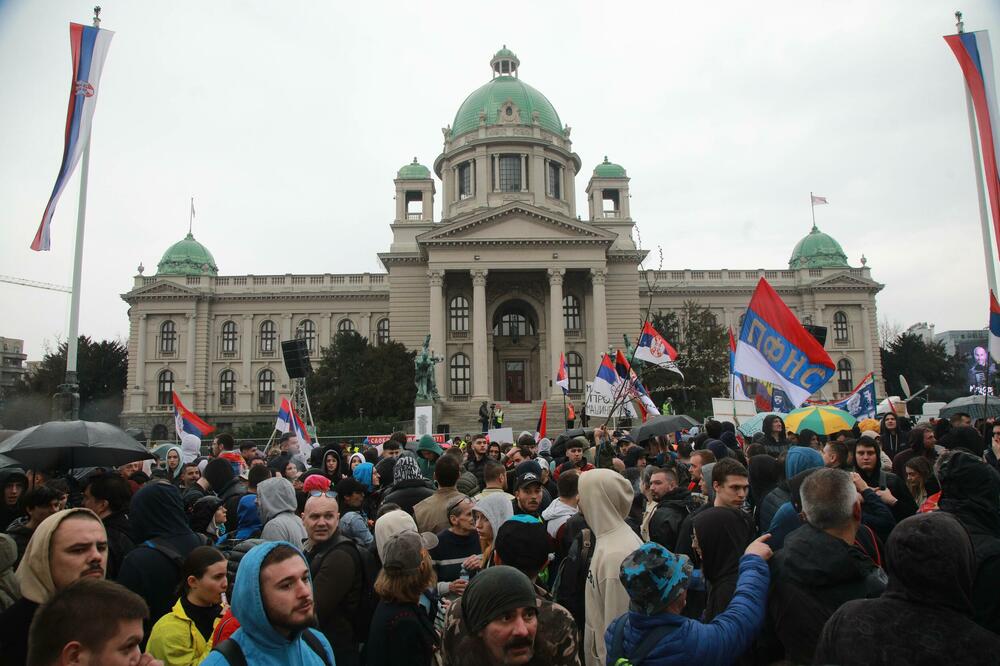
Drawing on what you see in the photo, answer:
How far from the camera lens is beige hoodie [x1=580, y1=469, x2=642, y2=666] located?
169 inches

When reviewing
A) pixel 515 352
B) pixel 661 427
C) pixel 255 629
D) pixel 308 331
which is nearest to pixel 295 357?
pixel 661 427

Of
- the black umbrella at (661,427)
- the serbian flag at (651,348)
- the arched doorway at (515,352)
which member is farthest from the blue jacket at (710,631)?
the arched doorway at (515,352)

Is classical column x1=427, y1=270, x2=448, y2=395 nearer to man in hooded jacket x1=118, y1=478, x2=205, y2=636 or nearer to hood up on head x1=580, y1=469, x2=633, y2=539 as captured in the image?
man in hooded jacket x1=118, y1=478, x2=205, y2=636

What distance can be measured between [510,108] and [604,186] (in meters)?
9.33

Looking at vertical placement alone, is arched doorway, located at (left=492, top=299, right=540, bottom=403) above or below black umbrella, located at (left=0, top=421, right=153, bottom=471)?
above

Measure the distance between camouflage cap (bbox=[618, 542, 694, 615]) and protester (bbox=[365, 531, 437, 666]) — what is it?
4.11ft

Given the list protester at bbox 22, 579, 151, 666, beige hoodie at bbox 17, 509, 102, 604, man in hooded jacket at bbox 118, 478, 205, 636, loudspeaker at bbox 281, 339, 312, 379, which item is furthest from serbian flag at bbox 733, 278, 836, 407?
loudspeaker at bbox 281, 339, 312, 379

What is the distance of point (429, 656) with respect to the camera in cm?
395

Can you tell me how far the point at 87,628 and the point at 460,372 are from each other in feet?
152

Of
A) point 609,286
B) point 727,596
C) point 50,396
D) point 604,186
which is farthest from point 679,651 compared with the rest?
point 50,396

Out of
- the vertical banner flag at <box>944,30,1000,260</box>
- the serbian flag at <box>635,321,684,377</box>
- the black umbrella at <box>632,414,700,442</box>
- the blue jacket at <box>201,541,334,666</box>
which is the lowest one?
the blue jacket at <box>201,541,334,666</box>

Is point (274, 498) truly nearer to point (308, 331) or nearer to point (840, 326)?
point (308, 331)

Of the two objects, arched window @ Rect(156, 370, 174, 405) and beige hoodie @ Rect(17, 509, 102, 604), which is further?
arched window @ Rect(156, 370, 174, 405)

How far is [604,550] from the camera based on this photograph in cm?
441
